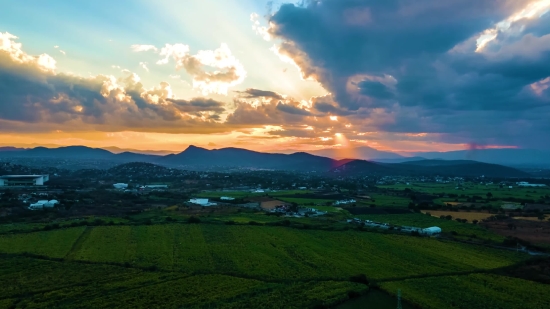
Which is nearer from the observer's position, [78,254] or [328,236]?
[78,254]

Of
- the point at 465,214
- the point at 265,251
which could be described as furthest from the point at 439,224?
the point at 265,251

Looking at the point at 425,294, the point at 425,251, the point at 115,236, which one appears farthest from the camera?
the point at 115,236

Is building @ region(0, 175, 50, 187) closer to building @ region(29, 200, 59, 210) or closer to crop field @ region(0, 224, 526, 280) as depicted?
building @ region(29, 200, 59, 210)

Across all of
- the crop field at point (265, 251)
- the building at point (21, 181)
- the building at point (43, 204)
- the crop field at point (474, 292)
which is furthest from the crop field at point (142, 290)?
the building at point (21, 181)

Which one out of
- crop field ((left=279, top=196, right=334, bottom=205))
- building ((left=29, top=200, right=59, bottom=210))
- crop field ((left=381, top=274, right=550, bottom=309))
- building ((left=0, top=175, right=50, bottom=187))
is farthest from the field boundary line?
building ((left=0, top=175, right=50, bottom=187))

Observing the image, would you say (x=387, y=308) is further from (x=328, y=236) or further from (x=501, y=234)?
(x=501, y=234)

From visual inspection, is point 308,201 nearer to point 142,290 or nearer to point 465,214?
point 465,214

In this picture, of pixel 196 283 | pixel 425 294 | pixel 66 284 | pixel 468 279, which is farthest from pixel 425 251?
pixel 66 284
